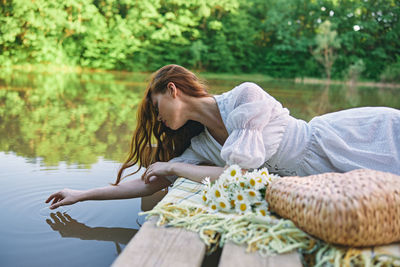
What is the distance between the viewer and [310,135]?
1.94 metres

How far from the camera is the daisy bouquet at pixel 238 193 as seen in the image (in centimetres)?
140

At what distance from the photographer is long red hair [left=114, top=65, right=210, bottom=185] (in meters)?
1.98

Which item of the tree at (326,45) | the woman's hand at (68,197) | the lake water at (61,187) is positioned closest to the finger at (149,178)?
the lake water at (61,187)

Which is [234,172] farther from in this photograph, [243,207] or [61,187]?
[61,187]

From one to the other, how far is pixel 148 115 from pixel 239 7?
925 inches

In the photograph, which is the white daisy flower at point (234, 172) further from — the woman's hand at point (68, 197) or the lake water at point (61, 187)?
the woman's hand at point (68, 197)

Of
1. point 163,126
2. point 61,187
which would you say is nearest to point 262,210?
point 163,126

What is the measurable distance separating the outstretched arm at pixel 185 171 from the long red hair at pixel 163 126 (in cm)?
16

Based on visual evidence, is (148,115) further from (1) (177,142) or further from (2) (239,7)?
(2) (239,7)

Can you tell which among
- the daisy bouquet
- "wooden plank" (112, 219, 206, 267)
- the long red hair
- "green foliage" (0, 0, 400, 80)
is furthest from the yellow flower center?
"green foliage" (0, 0, 400, 80)

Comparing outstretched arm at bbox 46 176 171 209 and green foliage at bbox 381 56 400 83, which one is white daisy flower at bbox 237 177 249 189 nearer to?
outstretched arm at bbox 46 176 171 209

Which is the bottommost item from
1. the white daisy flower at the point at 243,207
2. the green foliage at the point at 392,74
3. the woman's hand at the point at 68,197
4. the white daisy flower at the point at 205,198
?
the green foliage at the point at 392,74

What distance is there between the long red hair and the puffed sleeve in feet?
0.87

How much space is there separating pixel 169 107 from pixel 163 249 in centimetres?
97
